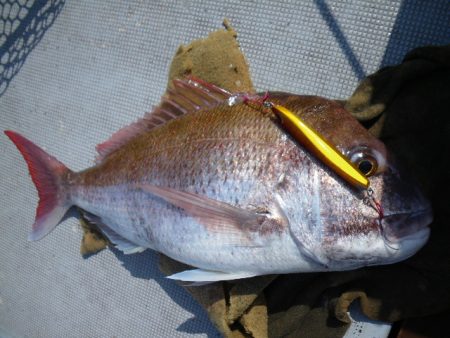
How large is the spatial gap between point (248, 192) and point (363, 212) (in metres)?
0.37

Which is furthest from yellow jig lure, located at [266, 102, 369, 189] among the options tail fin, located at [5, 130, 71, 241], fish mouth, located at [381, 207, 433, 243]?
tail fin, located at [5, 130, 71, 241]

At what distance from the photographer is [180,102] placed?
5.02 ft

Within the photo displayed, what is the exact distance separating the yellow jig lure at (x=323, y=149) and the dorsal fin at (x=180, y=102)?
0.32m

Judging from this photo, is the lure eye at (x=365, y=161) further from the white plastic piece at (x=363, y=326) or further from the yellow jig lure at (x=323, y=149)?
the white plastic piece at (x=363, y=326)

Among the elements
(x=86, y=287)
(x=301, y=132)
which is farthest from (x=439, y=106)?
(x=86, y=287)

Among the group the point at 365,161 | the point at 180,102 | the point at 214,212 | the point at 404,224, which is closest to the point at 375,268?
the point at 404,224

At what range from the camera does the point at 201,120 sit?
1.44m

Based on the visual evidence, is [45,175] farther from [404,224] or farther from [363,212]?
[404,224]

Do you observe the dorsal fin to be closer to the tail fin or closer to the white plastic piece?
the tail fin

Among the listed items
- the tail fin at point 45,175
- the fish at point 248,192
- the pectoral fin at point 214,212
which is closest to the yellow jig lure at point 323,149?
the fish at point 248,192

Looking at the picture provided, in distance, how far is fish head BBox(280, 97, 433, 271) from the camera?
119 cm

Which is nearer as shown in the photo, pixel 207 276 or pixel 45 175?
pixel 207 276

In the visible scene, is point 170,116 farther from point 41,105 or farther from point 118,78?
point 41,105

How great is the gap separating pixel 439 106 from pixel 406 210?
0.54m
